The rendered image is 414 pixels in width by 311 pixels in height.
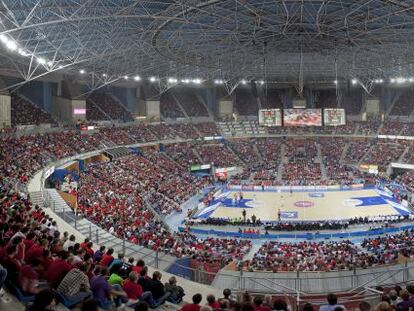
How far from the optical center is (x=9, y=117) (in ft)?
143

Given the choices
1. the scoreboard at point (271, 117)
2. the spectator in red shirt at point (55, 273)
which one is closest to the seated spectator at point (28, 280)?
the spectator in red shirt at point (55, 273)

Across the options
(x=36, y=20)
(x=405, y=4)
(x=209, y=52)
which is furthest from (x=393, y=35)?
(x=36, y=20)

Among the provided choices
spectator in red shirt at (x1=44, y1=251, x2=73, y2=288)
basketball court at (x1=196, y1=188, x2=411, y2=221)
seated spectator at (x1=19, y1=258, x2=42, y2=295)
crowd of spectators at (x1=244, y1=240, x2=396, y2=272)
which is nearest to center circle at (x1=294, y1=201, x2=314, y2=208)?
basketball court at (x1=196, y1=188, x2=411, y2=221)

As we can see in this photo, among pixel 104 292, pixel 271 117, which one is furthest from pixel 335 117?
pixel 104 292

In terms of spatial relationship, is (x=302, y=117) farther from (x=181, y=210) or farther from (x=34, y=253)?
(x=34, y=253)

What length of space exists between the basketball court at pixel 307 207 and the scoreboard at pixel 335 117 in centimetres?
888

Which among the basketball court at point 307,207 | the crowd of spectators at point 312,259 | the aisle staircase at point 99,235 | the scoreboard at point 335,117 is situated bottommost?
the crowd of spectators at point 312,259

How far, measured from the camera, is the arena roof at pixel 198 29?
27.7 m

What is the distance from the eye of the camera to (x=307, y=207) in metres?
44.8

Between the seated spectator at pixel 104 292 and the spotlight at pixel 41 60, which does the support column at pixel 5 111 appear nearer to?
the spotlight at pixel 41 60

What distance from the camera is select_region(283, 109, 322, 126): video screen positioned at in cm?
4869

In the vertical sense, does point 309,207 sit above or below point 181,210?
below

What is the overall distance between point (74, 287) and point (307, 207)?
1548 inches

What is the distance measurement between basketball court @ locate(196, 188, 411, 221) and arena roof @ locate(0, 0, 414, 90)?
1669cm
